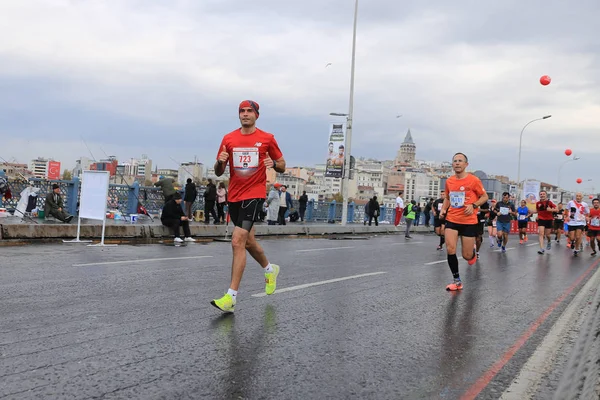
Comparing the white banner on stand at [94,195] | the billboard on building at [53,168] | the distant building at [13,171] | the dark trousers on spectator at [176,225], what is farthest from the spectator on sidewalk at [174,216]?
the billboard on building at [53,168]

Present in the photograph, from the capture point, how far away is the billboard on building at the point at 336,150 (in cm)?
2786

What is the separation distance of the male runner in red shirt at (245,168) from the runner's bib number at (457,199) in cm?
378

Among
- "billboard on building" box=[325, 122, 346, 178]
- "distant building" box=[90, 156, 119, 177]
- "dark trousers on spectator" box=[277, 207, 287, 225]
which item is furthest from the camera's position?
"billboard on building" box=[325, 122, 346, 178]

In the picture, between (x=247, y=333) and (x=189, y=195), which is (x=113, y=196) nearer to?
(x=189, y=195)

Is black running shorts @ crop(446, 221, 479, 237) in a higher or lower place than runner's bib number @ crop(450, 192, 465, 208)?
lower

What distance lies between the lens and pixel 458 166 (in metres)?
8.64

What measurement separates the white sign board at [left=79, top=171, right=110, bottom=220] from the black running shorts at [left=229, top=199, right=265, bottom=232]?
8.07 metres

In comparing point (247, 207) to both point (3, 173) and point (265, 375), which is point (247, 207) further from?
point (3, 173)

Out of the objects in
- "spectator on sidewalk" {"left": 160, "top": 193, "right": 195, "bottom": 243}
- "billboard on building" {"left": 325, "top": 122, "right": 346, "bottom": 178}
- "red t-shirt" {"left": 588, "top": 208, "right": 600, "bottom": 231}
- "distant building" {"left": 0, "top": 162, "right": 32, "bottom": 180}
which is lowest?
"spectator on sidewalk" {"left": 160, "top": 193, "right": 195, "bottom": 243}

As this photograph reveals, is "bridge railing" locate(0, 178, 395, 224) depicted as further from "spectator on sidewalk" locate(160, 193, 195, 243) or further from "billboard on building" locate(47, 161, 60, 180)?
"spectator on sidewalk" locate(160, 193, 195, 243)

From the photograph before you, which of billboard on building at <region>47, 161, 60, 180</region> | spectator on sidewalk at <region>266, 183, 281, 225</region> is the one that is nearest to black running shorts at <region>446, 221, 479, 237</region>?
spectator on sidewalk at <region>266, 183, 281, 225</region>

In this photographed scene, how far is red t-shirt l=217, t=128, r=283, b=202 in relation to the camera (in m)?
5.86

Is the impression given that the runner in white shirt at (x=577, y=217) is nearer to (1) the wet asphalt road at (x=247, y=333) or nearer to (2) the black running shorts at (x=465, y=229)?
(1) the wet asphalt road at (x=247, y=333)

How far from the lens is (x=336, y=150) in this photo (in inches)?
1102
